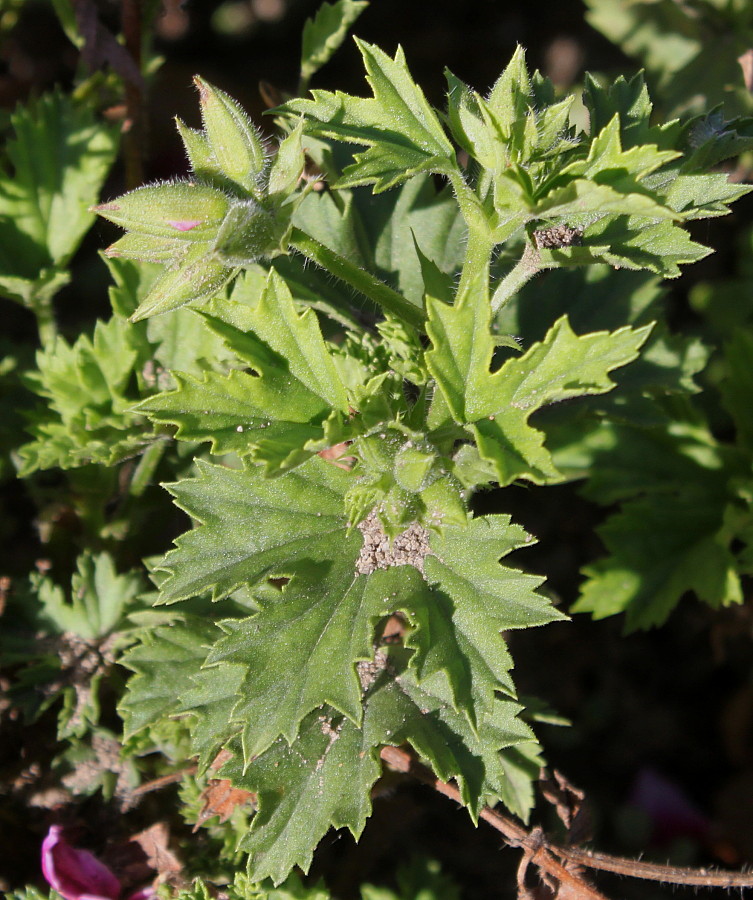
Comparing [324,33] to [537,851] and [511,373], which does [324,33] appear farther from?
[537,851]

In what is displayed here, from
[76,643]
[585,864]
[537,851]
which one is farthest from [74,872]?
[585,864]

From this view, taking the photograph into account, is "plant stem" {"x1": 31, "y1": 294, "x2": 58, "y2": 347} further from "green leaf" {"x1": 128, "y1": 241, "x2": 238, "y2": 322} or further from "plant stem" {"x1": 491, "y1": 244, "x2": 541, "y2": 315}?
"plant stem" {"x1": 491, "y1": 244, "x2": 541, "y2": 315}

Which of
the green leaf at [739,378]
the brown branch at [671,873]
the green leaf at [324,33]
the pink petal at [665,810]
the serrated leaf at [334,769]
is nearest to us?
the serrated leaf at [334,769]

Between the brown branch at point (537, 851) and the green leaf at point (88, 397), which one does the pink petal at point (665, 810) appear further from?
the green leaf at point (88, 397)

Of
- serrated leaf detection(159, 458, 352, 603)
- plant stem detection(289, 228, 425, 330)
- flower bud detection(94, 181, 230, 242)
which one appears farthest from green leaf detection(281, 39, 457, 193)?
serrated leaf detection(159, 458, 352, 603)

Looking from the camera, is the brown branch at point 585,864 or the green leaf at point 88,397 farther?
the green leaf at point 88,397

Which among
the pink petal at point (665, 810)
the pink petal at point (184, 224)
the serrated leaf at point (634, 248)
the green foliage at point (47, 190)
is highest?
the pink petal at point (184, 224)

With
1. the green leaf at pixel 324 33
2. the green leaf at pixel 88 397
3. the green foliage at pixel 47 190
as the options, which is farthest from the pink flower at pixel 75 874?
the green leaf at pixel 324 33
